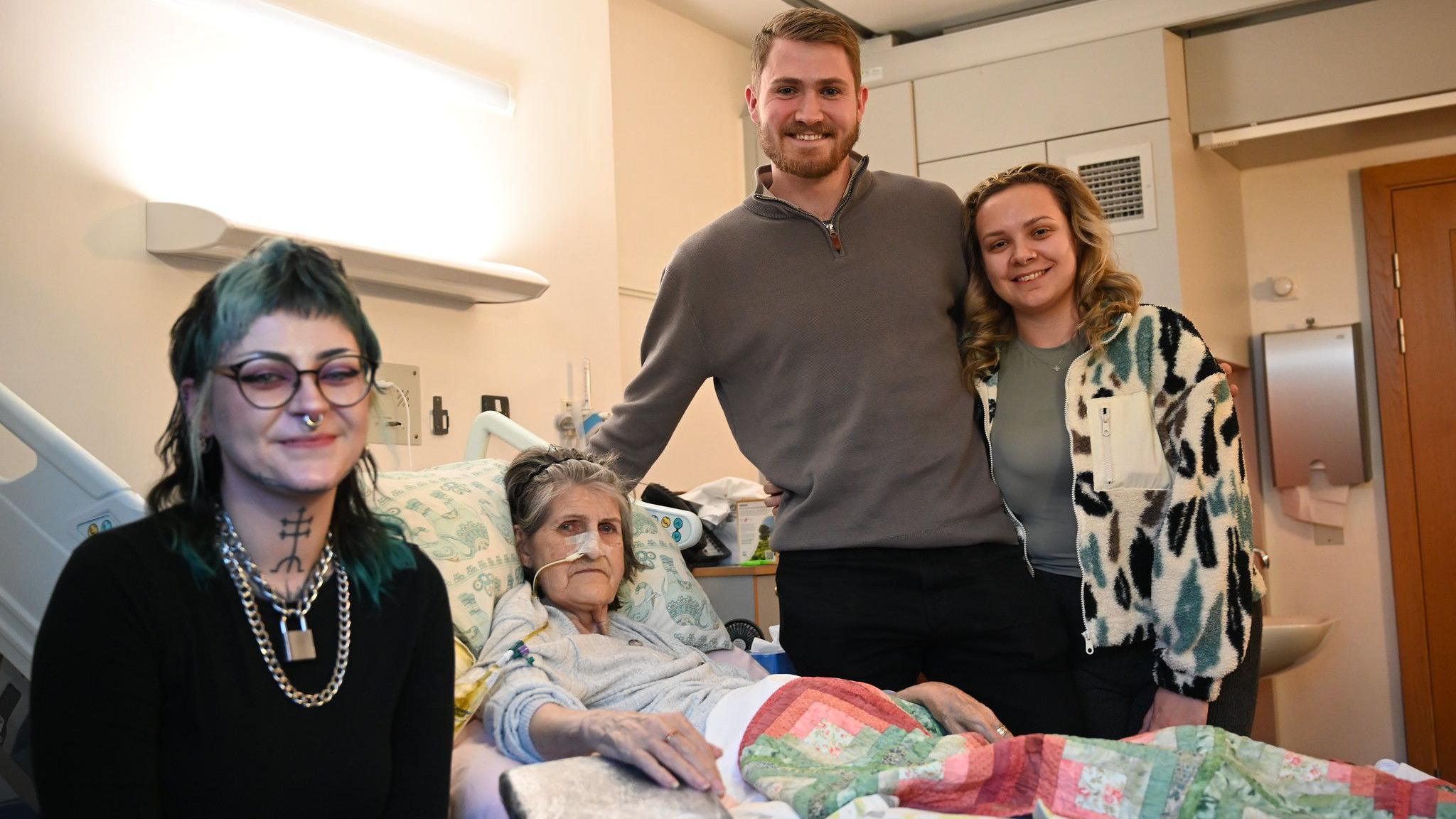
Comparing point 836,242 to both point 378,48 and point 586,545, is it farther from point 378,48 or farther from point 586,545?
point 378,48

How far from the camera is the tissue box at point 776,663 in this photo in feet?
7.13

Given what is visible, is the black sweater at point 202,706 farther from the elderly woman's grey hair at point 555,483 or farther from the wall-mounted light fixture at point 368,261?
the wall-mounted light fixture at point 368,261

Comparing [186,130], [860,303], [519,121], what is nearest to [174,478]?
[860,303]

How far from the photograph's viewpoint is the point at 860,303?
2.08m

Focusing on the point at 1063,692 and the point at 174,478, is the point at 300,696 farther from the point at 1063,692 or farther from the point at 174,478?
the point at 1063,692

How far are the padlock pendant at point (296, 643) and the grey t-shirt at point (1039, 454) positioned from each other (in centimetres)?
120

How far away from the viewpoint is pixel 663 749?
1423mm

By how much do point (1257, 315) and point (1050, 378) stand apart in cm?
275

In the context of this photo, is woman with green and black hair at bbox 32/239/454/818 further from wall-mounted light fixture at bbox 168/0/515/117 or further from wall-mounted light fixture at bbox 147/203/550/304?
wall-mounted light fixture at bbox 168/0/515/117

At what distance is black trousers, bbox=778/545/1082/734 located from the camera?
1.97m

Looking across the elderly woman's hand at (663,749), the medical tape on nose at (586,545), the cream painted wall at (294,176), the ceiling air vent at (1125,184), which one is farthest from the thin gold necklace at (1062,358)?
the ceiling air vent at (1125,184)

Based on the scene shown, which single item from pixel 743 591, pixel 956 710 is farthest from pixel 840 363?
pixel 743 591

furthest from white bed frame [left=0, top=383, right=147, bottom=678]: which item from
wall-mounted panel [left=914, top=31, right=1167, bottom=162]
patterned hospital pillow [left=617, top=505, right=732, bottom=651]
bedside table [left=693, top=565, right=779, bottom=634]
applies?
wall-mounted panel [left=914, top=31, right=1167, bottom=162]

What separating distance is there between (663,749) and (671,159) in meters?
3.36
